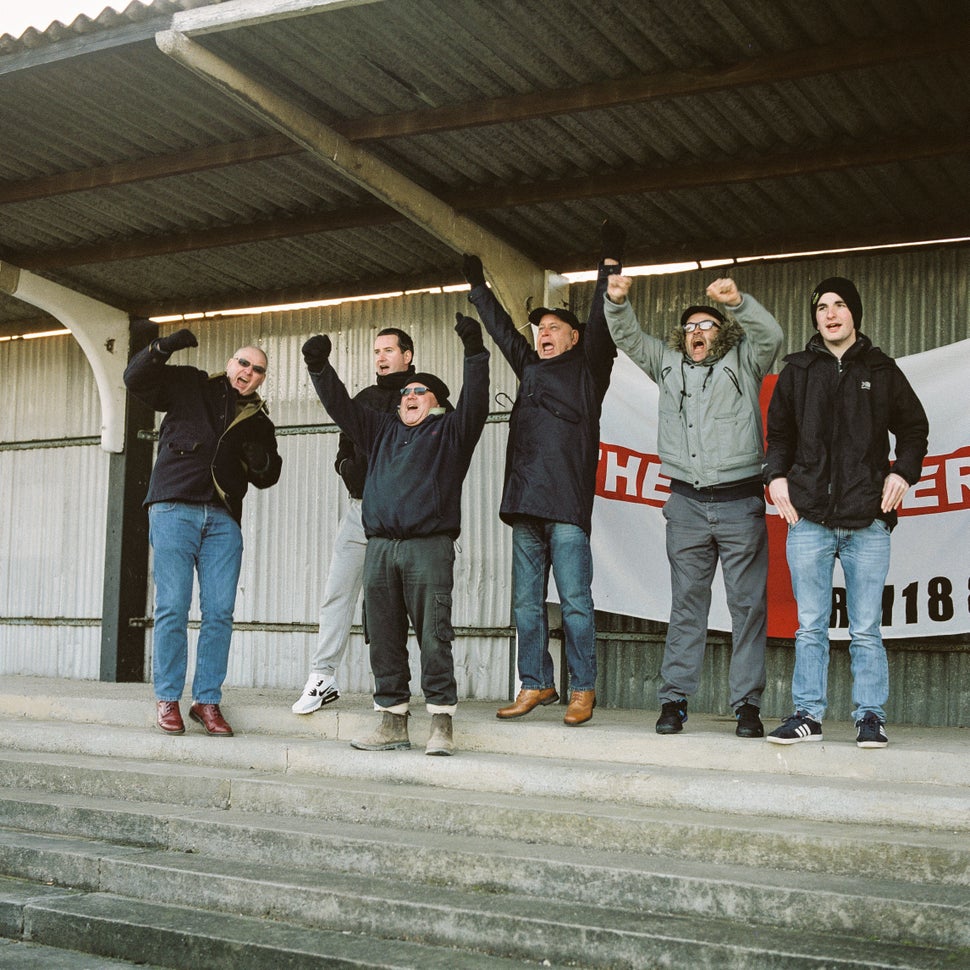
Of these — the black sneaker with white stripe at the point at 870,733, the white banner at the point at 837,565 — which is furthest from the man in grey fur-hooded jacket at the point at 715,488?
the white banner at the point at 837,565

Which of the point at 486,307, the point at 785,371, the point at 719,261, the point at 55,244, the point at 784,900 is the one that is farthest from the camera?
the point at 55,244

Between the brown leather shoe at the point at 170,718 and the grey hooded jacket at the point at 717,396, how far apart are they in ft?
8.64

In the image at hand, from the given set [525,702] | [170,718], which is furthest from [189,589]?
[525,702]

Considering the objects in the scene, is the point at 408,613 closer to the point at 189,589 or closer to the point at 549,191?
the point at 189,589

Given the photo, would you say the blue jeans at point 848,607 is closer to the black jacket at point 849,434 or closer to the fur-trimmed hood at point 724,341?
the black jacket at point 849,434

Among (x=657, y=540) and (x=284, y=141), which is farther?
(x=657, y=540)

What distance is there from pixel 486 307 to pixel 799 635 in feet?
7.14

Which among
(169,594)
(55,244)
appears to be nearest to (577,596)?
(169,594)

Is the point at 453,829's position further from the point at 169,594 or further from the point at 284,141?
the point at 284,141

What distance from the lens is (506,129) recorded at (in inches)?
251

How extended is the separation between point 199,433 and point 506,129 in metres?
2.12

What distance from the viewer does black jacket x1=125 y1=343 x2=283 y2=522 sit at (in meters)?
6.18

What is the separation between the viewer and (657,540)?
7.05 m

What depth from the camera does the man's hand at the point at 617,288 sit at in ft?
18.3
